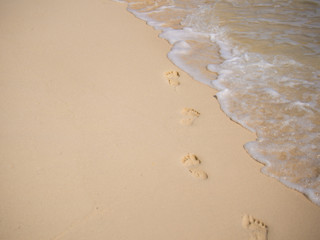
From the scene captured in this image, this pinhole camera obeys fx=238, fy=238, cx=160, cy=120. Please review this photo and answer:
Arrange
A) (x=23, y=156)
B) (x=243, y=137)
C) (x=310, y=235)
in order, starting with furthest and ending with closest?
(x=243, y=137) → (x=23, y=156) → (x=310, y=235)

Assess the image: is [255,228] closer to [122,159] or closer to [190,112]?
[122,159]

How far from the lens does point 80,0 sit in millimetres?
4098

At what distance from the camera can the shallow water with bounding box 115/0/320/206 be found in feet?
6.37

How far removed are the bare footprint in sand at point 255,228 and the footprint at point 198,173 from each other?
36cm

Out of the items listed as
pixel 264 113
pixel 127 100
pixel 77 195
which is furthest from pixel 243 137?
pixel 77 195

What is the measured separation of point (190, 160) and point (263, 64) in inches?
71.3

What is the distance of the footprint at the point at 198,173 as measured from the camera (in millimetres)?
1683

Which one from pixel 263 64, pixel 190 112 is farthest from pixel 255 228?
pixel 263 64

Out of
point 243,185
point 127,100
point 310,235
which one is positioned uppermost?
point 127,100

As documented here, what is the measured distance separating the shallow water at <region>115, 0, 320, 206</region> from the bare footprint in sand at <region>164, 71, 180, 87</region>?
0.17 meters

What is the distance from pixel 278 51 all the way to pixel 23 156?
10.4ft

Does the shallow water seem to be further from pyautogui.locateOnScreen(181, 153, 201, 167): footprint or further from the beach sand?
pyautogui.locateOnScreen(181, 153, 201, 167): footprint

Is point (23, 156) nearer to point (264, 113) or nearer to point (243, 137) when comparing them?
point (243, 137)

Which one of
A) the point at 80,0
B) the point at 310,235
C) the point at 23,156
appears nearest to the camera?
the point at 310,235
